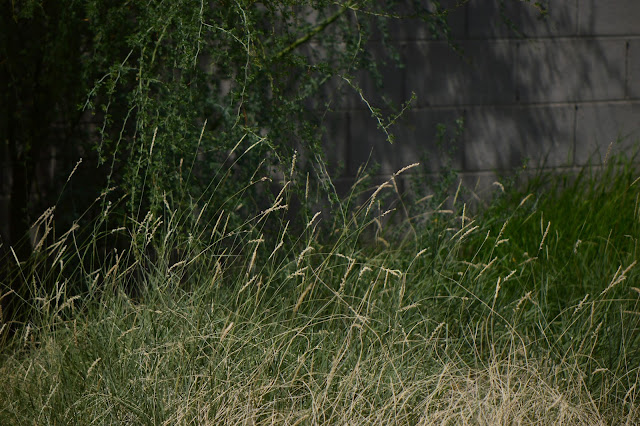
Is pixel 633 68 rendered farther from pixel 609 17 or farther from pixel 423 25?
pixel 423 25

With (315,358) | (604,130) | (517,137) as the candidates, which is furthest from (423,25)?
(315,358)

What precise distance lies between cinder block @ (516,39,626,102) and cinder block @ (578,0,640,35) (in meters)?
0.06

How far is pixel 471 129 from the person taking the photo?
4016 mm

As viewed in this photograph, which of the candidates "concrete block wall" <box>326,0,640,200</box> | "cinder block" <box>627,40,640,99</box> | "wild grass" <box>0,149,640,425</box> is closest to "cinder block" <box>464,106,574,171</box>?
"concrete block wall" <box>326,0,640,200</box>

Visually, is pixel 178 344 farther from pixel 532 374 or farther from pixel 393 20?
pixel 393 20

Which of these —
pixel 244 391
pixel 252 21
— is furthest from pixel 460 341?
pixel 252 21

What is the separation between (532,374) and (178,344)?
0.90m

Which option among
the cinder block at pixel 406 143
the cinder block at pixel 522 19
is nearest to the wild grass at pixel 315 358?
the cinder block at pixel 406 143

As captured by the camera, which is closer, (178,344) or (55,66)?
(178,344)

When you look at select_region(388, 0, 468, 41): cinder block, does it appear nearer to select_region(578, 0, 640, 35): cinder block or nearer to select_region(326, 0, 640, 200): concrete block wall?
select_region(326, 0, 640, 200): concrete block wall

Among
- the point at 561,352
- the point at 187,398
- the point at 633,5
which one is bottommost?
the point at 561,352

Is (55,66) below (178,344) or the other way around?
the other way around

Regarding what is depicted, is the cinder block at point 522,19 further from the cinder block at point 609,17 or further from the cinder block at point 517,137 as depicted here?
the cinder block at point 517,137

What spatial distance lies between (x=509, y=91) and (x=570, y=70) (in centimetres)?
33
